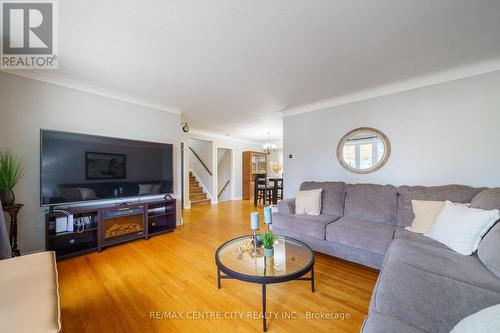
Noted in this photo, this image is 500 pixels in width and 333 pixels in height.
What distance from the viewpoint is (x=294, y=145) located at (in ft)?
12.7

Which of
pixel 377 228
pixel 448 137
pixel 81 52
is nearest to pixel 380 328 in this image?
pixel 377 228

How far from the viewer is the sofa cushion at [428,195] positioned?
2.11 m

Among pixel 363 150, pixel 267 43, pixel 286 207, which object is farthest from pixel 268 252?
pixel 363 150

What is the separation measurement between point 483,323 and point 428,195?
2192mm

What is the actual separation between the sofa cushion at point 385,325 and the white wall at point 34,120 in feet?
11.5

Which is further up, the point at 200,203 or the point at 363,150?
the point at 363,150

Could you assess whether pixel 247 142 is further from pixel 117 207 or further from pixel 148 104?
pixel 117 207

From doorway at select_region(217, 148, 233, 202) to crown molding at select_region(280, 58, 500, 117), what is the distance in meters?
3.94

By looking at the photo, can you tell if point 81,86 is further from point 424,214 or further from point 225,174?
point 225,174

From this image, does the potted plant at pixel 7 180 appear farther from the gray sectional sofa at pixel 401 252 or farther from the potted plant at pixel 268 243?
the gray sectional sofa at pixel 401 252

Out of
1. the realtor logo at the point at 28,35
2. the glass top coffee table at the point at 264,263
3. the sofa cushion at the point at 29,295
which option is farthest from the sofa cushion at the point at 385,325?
the realtor logo at the point at 28,35

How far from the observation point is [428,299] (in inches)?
39.6

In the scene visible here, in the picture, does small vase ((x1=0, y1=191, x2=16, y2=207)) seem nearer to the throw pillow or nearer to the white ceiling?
the white ceiling

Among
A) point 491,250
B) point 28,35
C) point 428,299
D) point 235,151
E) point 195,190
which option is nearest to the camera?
point 428,299
